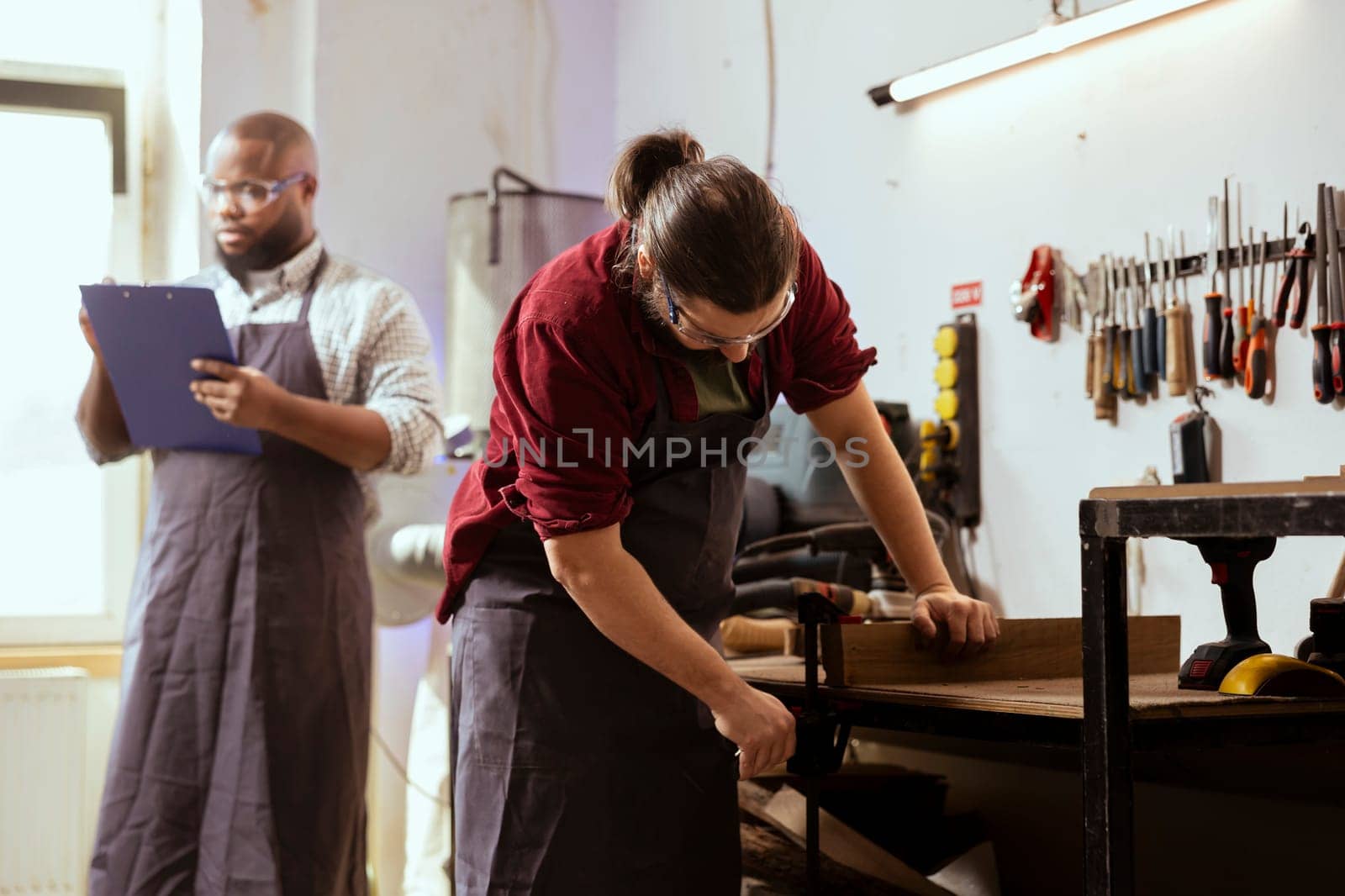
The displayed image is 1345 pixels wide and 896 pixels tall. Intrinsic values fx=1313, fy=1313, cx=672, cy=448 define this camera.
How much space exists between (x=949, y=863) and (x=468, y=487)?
899 mm

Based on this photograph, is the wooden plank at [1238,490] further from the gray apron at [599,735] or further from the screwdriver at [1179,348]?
the screwdriver at [1179,348]

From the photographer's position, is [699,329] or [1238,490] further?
[699,329]

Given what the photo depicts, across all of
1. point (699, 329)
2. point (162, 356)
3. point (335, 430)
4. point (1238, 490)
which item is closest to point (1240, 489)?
point (1238, 490)

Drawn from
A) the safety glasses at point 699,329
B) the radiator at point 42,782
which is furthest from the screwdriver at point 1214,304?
the radiator at point 42,782

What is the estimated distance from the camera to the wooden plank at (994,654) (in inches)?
52.3

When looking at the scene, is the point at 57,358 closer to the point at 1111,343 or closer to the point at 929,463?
the point at 929,463

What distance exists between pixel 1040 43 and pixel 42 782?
2.45 m

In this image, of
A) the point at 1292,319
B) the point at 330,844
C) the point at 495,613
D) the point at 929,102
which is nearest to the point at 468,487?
the point at 495,613

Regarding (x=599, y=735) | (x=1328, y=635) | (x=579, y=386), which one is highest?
(x=579, y=386)

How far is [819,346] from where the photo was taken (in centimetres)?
140

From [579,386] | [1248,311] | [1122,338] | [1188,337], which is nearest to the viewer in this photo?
[579,386]

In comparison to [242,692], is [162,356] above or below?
above

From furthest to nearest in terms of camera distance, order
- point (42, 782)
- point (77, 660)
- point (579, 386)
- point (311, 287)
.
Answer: point (77, 660) → point (42, 782) → point (311, 287) → point (579, 386)

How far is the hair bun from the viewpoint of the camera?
128cm
